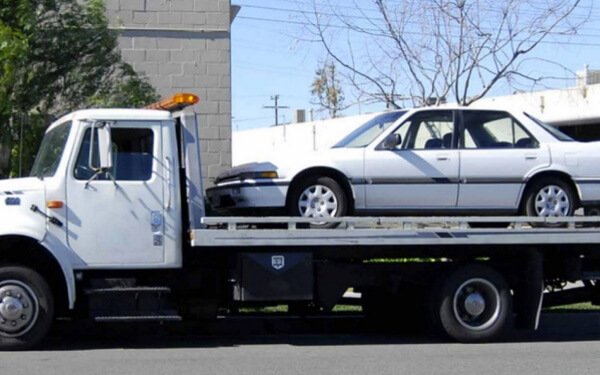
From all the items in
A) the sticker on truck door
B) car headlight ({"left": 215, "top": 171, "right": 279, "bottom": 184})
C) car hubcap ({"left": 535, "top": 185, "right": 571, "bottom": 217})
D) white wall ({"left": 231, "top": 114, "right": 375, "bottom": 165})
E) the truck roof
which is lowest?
the sticker on truck door

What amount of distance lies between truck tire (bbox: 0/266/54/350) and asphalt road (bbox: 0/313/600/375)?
0.16 m

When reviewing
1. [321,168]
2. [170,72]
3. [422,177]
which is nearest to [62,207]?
[321,168]

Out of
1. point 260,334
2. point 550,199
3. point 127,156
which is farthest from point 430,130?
point 127,156

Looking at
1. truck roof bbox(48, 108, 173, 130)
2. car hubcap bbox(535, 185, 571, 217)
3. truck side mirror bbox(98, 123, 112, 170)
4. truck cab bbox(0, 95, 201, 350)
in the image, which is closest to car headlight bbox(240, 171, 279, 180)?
truck cab bbox(0, 95, 201, 350)

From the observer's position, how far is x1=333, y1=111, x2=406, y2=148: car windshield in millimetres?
11981

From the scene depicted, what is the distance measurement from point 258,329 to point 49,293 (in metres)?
3.23

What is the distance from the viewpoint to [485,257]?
12234 millimetres

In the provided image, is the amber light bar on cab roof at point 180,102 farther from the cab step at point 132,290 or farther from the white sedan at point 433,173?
the cab step at point 132,290

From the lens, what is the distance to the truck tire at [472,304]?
1181cm

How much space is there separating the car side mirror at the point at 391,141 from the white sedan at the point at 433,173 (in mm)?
11

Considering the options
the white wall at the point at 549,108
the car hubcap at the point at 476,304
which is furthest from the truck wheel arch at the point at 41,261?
the white wall at the point at 549,108

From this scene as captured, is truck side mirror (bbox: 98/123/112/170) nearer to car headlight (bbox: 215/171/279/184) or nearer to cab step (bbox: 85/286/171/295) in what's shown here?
cab step (bbox: 85/286/171/295)

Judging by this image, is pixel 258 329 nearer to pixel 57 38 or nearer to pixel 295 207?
pixel 295 207

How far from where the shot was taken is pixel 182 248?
11.2 metres
